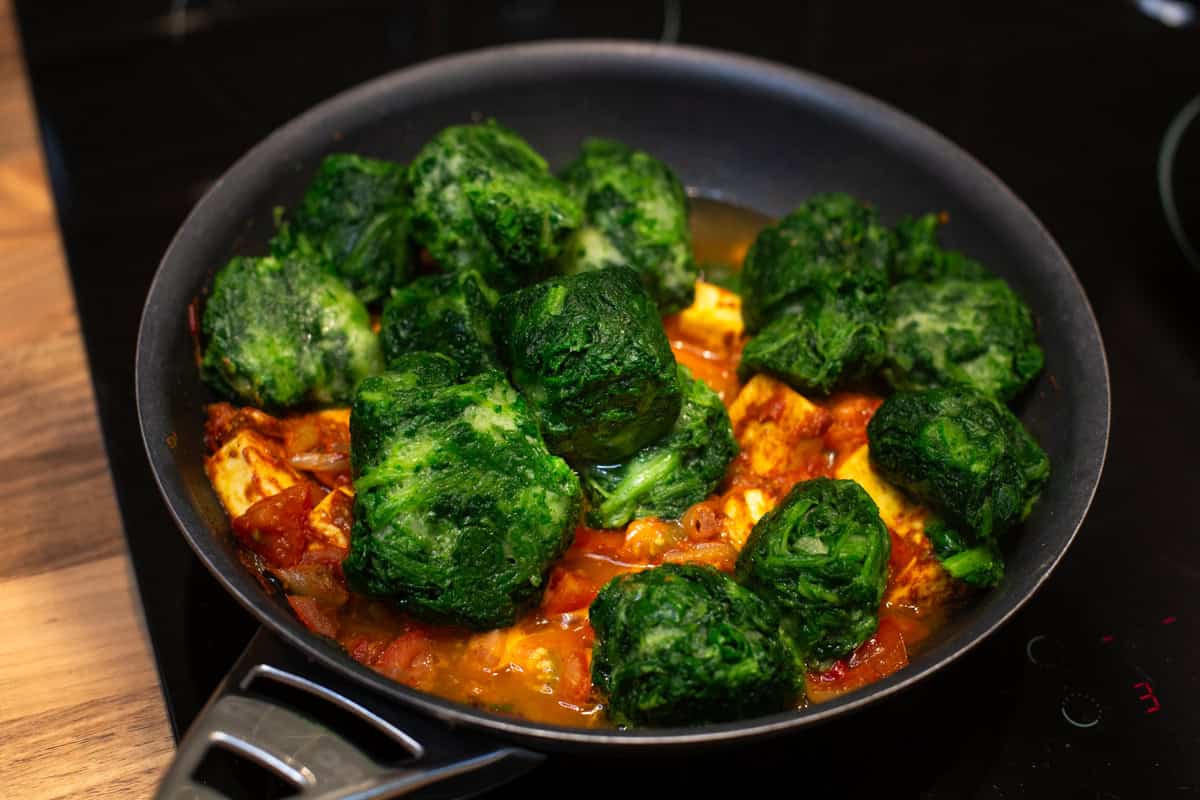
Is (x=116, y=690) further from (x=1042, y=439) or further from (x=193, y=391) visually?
(x=1042, y=439)

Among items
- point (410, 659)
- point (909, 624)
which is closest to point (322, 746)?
point (410, 659)

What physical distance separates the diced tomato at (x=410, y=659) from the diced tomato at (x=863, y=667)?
81 cm

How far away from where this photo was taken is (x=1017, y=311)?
270 centimetres

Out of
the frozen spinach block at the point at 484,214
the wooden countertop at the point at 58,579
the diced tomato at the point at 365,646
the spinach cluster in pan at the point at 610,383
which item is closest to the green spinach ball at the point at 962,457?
the spinach cluster in pan at the point at 610,383

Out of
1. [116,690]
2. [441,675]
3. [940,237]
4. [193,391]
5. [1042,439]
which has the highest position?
[940,237]

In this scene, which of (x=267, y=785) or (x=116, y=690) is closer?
(x=267, y=785)

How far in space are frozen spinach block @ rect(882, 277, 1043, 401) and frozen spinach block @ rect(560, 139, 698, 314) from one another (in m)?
0.56

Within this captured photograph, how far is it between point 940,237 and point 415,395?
66.6 inches

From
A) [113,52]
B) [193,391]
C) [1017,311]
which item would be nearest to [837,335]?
[1017,311]

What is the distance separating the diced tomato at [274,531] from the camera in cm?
231

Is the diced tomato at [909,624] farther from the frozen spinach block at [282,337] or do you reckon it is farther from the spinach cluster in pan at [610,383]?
the frozen spinach block at [282,337]

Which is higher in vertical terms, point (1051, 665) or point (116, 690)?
point (1051, 665)

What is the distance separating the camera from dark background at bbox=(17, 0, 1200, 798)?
2.35 meters

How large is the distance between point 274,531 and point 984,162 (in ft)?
9.31
